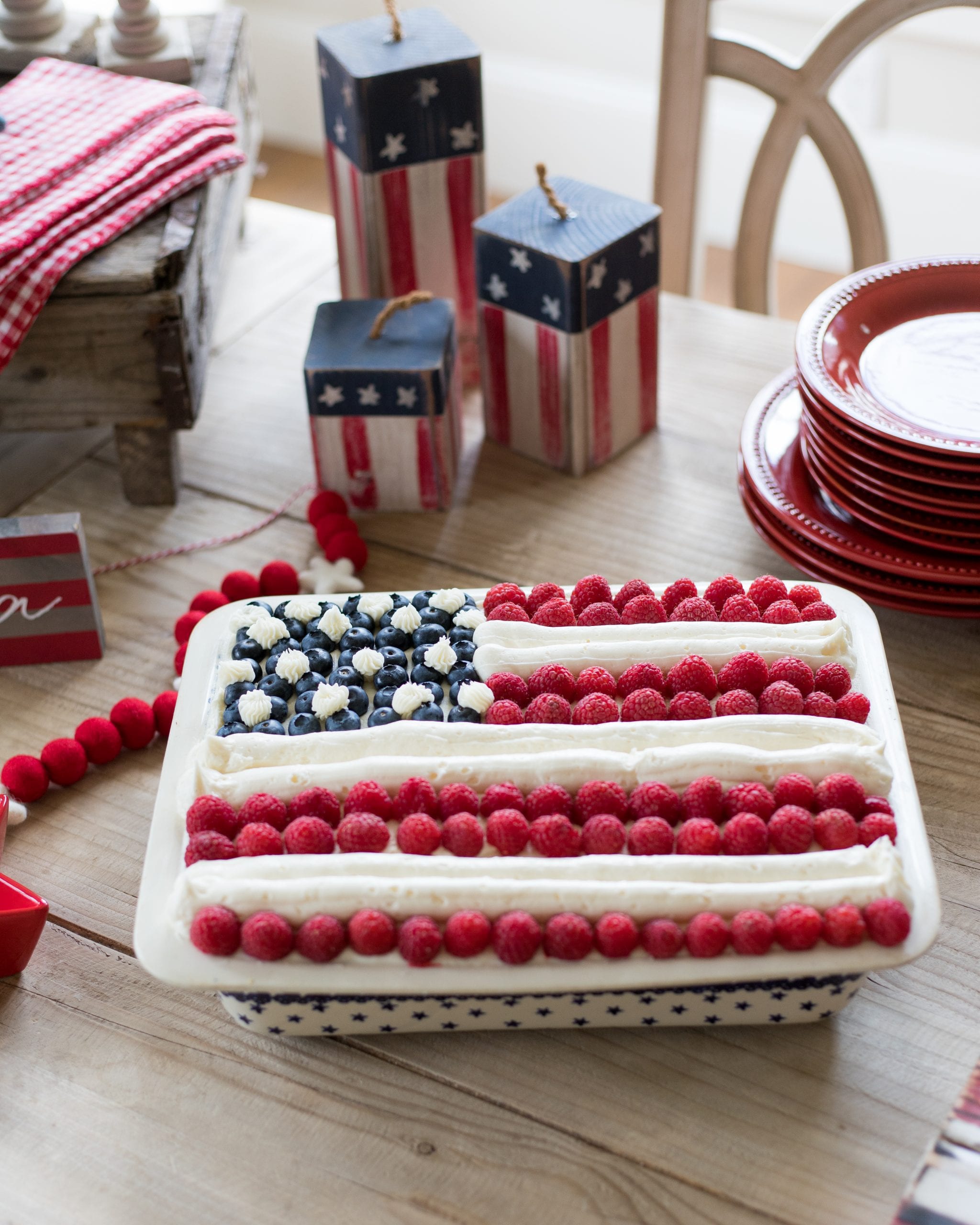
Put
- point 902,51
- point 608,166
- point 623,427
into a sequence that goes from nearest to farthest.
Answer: point 623,427 → point 902,51 → point 608,166

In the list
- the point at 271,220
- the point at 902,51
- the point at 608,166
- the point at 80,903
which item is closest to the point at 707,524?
the point at 80,903

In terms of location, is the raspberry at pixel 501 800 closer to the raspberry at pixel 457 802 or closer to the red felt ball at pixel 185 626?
the raspberry at pixel 457 802

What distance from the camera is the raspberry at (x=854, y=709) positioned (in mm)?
857

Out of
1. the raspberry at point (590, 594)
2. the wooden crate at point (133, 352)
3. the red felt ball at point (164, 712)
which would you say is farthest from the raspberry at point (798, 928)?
the wooden crate at point (133, 352)

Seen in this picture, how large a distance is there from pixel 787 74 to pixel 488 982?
1.16m

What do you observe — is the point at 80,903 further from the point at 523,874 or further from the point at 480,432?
the point at 480,432

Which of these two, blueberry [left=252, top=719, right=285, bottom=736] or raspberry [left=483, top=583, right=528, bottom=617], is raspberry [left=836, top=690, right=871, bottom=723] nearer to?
raspberry [left=483, top=583, right=528, bottom=617]

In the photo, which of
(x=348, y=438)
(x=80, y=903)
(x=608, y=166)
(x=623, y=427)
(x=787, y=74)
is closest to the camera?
(x=80, y=903)

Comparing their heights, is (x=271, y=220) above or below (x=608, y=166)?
above

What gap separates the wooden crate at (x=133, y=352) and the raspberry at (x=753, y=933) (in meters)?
0.75

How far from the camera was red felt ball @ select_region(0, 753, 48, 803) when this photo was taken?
0.96 m

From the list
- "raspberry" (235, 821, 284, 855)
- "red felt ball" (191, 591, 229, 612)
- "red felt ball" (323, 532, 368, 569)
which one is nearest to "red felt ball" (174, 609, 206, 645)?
"red felt ball" (191, 591, 229, 612)

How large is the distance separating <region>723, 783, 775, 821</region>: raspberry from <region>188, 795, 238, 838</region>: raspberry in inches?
12.5

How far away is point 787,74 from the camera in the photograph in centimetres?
145
